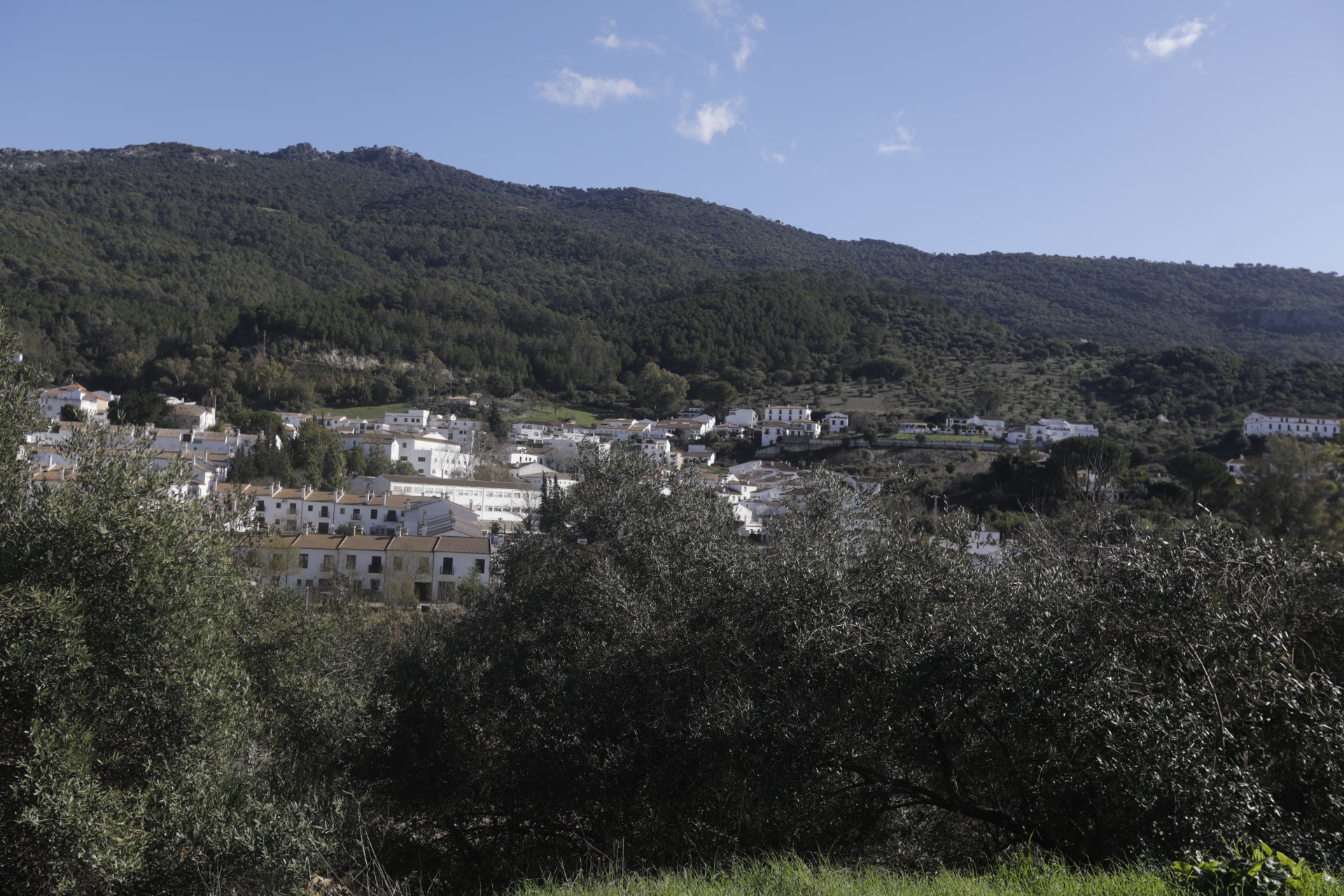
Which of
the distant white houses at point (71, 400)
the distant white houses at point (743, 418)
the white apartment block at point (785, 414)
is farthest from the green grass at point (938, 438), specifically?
the distant white houses at point (71, 400)

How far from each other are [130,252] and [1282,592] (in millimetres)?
117345

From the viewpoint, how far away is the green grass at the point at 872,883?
4.54m

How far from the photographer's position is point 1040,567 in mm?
7430

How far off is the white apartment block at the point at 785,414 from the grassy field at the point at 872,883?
66.5 m

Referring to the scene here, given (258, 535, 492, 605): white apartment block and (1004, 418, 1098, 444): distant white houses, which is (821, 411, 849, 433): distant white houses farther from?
(258, 535, 492, 605): white apartment block

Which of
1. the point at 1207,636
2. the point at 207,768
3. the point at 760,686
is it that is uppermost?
the point at 1207,636

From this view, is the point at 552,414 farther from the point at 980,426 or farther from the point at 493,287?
the point at 493,287

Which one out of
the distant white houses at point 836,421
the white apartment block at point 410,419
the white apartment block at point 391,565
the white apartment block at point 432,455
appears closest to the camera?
the white apartment block at point 391,565

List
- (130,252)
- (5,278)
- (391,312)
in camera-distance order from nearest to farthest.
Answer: (5,278) → (391,312) → (130,252)

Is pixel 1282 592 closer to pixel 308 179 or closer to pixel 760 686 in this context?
pixel 760 686

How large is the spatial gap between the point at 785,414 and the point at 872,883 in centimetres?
6869

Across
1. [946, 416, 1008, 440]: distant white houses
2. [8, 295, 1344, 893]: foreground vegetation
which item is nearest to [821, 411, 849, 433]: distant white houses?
[946, 416, 1008, 440]: distant white houses

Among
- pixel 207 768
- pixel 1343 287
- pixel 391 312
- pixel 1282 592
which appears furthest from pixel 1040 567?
pixel 1343 287

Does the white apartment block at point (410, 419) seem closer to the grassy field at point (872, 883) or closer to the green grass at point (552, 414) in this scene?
the green grass at point (552, 414)
